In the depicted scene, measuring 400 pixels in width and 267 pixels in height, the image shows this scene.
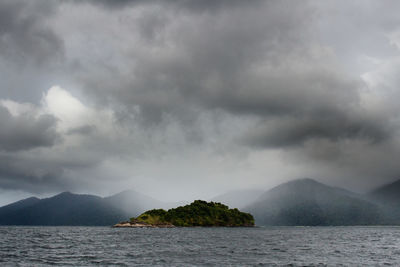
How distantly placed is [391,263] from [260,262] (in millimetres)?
22724

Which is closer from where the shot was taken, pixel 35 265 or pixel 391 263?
pixel 35 265

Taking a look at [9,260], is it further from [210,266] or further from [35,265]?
[210,266]

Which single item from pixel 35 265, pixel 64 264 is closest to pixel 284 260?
pixel 64 264

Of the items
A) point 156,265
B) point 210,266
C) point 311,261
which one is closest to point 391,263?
point 311,261

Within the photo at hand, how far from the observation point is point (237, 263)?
175ft

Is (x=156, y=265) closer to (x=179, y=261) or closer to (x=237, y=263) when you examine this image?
(x=179, y=261)

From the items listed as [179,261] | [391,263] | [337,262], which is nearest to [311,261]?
[337,262]

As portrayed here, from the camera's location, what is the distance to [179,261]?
5447 centimetres

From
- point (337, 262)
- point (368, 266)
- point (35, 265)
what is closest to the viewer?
point (35, 265)

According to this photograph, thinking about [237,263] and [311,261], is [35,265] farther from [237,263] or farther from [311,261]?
[311,261]

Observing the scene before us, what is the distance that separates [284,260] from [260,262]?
5.93m

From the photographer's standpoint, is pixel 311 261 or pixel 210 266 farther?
pixel 311 261

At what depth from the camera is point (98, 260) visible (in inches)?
2152

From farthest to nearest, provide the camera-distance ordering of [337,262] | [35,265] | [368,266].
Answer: [337,262]
[368,266]
[35,265]
